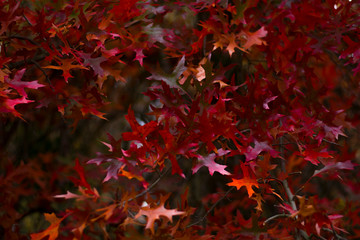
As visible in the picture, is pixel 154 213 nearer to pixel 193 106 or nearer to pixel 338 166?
pixel 193 106

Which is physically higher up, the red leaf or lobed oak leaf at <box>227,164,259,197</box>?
the red leaf

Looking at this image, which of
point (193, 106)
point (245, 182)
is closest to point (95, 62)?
point (193, 106)

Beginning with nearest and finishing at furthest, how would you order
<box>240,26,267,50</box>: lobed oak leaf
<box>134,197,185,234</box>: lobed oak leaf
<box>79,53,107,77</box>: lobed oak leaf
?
1. <box>134,197,185,234</box>: lobed oak leaf
2. <box>79,53,107,77</box>: lobed oak leaf
3. <box>240,26,267,50</box>: lobed oak leaf

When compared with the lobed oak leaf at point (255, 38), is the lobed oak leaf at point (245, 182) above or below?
below

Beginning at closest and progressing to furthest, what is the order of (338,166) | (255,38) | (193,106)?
(193,106)
(338,166)
(255,38)

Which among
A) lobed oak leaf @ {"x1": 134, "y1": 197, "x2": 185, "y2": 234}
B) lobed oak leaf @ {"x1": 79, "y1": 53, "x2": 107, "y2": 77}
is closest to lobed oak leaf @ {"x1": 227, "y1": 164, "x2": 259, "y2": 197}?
lobed oak leaf @ {"x1": 134, "y1": 197, "x2": 185, "y2": 234}

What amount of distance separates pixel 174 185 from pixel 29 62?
1.24 metres

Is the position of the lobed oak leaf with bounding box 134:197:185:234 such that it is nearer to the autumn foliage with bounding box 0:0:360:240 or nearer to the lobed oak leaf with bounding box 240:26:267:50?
the autumn foliage with bounding box 0:0:360:240

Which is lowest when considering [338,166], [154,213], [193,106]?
[154,213]

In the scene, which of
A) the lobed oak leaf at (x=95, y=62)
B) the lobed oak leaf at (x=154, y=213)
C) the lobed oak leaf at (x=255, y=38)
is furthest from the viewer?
the lobed oak leaf at (x=255, y=38)

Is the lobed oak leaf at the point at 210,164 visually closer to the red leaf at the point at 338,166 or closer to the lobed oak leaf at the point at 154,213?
the lobed oak leaf at the point at 154,213

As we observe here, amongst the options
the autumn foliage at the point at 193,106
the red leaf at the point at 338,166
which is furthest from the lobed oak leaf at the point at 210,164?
the red leaf at the point at 338,166

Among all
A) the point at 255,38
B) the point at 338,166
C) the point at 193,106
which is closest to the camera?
the point at 193,106

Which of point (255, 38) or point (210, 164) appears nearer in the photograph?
point (210, 164)
